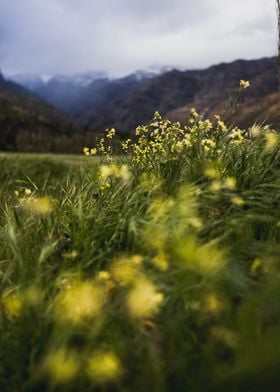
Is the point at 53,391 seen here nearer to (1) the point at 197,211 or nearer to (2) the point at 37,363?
(2) the point at 37,363

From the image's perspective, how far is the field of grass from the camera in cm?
222

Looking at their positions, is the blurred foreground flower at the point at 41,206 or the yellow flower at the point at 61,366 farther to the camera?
the blurred foreground flower at the point at 41,206

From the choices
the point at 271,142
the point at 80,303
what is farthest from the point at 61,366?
the point at 271,142

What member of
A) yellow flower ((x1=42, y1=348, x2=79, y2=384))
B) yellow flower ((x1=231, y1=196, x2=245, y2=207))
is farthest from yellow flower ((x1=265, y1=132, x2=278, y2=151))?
yellow flower ((x1=42, y1=348, x2=79, y2=384))

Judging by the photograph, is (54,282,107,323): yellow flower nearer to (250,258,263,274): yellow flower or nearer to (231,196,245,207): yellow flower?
(250,258,263,274): yellow flower

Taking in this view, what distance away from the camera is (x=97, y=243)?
319 centimetres

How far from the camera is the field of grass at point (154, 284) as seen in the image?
2.22 metres

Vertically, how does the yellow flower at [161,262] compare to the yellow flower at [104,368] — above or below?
above

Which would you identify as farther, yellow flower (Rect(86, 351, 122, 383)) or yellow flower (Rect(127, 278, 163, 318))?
yellow flower (Rect(127, 278, 163, 318))

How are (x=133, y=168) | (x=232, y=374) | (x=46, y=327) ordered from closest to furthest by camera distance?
1. (x=232, y=374)
2. (x=46, y=327)
3. (x=133, y=168)

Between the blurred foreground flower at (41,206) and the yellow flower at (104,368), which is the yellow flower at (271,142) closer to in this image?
the blurred foreground flower at (41,206)

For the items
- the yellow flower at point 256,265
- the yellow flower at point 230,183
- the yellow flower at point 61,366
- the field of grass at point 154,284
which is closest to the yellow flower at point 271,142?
the field of grass at point 154,284

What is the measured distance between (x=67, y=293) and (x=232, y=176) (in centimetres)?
150

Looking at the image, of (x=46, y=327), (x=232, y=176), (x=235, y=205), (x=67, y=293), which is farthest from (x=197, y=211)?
(x=46, y=327)
